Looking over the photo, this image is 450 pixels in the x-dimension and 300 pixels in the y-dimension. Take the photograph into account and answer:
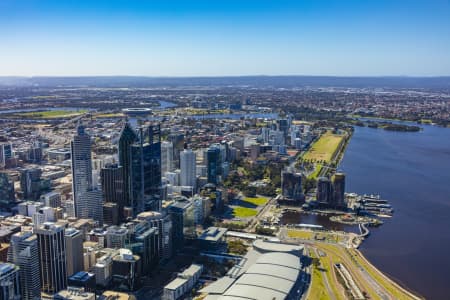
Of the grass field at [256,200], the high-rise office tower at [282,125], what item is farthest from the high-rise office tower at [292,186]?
the high-rise office tower at [282,125]

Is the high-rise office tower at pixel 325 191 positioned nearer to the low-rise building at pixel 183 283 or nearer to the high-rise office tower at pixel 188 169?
the high-rise office tower at pixel 188 169

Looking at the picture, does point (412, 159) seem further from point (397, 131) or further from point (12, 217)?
point (12, 217)

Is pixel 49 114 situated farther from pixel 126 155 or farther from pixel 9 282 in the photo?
pixel 9 282

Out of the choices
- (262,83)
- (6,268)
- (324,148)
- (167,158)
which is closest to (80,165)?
(167,158)

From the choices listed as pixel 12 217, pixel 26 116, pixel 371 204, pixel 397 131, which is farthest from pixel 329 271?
pixel 26 116

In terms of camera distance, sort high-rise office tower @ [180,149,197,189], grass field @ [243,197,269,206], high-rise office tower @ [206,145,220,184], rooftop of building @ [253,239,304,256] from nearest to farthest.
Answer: rooftop of building @ [253,239,304,256], grass field @ [243,197,269,206], high-rise office tower @ [180,149,197,189], high-rise office tower @ [206,145,220,184]

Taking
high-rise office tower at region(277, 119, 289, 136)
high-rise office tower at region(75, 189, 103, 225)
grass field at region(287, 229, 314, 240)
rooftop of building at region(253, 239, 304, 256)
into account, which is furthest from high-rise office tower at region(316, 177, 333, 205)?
high-rise office tower at region(277, 119, 289, 136)

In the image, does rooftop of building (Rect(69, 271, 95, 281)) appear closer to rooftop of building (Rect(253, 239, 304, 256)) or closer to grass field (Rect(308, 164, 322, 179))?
rooftop of building (Rect(253, 239, 304, 256))
